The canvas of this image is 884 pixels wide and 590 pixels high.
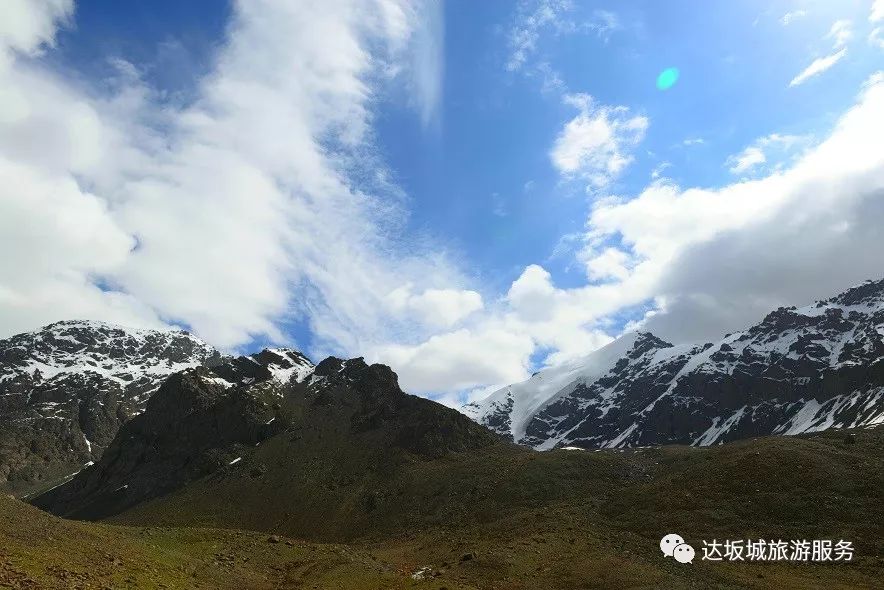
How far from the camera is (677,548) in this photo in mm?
60750

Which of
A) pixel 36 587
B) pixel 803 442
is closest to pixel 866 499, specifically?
pixel 803 442

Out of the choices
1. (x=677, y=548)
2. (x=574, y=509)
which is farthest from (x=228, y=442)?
(x=677, y=548)

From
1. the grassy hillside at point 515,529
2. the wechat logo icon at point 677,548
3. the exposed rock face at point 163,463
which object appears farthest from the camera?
the exposed rock face at point 163,463

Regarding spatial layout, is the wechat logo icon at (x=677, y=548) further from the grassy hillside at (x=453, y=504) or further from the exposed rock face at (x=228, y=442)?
the exposed rock face at (x=228, y=442)

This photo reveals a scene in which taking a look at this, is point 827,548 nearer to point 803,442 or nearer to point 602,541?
point 602,541

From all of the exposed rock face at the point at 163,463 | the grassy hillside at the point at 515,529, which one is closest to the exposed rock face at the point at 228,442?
the exposed rock face at the point at 163,463

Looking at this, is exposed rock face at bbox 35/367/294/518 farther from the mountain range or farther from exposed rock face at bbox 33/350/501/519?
the mountain range

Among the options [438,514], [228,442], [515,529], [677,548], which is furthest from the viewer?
[228,442]

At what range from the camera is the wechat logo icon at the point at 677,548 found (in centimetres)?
5759

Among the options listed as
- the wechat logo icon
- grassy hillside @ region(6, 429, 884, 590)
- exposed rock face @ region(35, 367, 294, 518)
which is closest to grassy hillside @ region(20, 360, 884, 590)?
grassy hillside @ region(6, 429, 884, 590)

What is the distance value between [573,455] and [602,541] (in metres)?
59.8

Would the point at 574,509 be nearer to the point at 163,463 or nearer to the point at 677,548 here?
the point at 677,548

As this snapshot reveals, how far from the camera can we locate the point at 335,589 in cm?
4444

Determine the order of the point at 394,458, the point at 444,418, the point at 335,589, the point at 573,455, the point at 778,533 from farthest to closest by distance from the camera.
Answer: the point at 444,418, the point at 394,458, the point at 573,455, the point at 778,533, the point at 335,589
